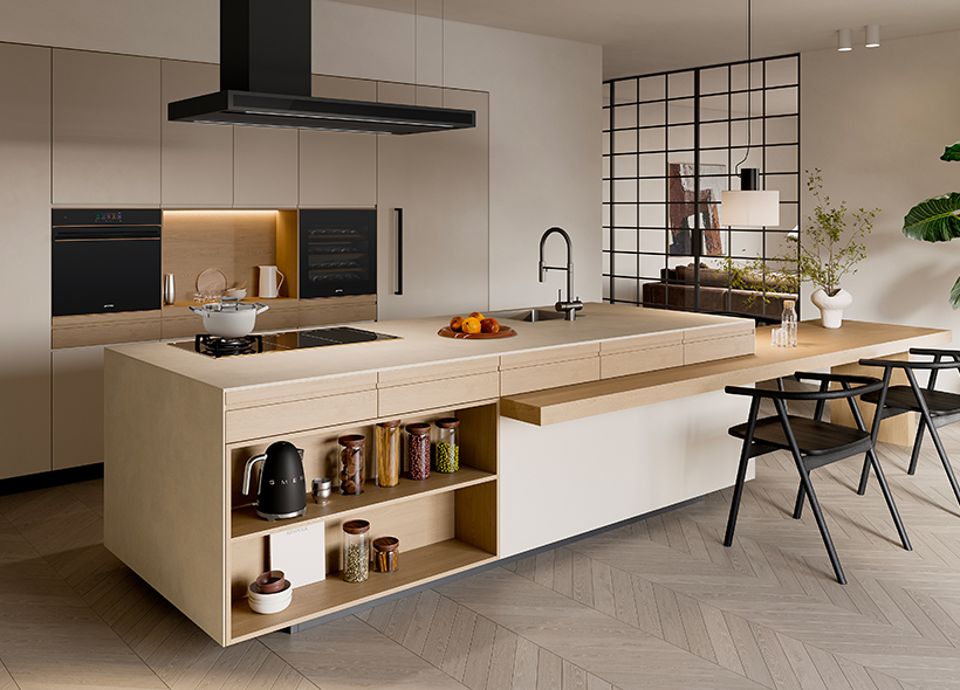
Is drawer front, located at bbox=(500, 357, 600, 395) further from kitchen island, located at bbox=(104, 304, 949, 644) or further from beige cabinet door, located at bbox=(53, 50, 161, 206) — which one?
beige cabinet door, located at bbox=(53, 50, 161, 206)

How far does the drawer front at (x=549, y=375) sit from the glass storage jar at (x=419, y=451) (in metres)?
0.34

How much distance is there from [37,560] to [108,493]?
546 mm

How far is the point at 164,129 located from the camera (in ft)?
17.0

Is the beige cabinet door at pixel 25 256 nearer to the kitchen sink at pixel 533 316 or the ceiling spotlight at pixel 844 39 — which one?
the kitchen sink at pixel 533 316

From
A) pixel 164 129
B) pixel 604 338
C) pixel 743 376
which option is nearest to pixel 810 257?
pixel 743 376

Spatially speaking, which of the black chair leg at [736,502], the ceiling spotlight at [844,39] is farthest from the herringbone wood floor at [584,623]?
the ceiling spotlight at [844,39]

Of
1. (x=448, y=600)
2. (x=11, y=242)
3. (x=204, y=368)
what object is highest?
(x=11, y=242)

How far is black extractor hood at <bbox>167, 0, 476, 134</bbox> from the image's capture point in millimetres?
3574

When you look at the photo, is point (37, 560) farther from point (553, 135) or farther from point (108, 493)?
point (553, 135)

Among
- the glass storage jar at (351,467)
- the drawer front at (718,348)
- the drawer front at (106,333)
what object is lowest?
the glass storage jar at (351,467)

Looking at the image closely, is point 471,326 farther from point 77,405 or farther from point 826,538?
point 77,405

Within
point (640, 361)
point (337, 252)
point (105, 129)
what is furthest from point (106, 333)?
point (640, 361)

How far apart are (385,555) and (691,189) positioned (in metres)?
8.05

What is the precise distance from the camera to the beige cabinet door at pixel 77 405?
197 inches
